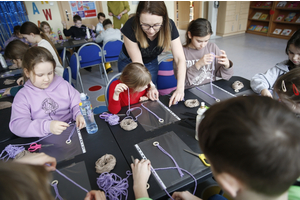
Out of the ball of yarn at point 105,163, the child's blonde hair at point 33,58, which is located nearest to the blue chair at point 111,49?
the child's blonde hair at point 33,58

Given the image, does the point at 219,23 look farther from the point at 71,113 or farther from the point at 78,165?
the point at 78,165

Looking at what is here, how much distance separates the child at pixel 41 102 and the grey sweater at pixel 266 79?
49.7 inches

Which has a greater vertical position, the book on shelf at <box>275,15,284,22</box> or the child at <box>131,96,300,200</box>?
the child at <box>131,96,300,200</box>

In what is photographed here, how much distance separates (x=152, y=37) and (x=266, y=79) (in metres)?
0.98

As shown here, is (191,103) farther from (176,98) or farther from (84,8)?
(84,8)

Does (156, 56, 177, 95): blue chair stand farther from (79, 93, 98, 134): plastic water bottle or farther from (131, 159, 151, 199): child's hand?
(131, 159, 151, 199): child's hand

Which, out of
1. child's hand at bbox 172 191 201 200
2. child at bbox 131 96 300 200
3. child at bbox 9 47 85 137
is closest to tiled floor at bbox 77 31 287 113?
child at bbox 9 47 85 137

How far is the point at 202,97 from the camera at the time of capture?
131 cm

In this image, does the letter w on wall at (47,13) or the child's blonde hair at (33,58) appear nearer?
the child's blonde hair at (33,58)

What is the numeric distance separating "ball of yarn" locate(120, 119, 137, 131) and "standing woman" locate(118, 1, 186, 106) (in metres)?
0.32

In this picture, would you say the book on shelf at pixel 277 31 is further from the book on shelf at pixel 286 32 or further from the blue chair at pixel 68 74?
the blue chair at pixel 68 74

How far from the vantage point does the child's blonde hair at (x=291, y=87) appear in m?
0.92

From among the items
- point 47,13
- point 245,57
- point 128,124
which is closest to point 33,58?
point 128,124

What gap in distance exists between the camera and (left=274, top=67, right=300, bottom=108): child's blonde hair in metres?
0.92
